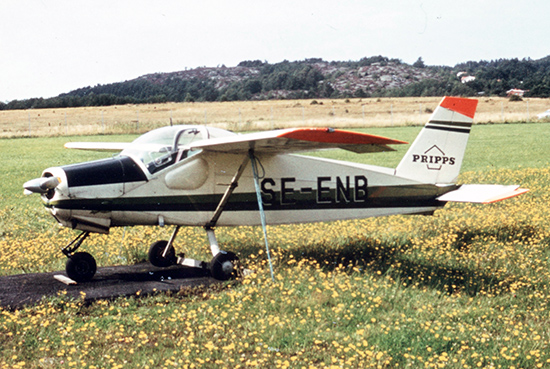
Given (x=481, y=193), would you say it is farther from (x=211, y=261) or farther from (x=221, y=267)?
(x=211, y=261)

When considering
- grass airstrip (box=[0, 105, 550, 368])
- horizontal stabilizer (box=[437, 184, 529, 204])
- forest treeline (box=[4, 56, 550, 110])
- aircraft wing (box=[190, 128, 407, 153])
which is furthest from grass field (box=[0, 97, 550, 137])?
aircraft wing (box=[190, 128, 407, 153])

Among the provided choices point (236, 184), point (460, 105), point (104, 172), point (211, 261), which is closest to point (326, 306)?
point (211, 261)

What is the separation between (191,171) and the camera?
820cm

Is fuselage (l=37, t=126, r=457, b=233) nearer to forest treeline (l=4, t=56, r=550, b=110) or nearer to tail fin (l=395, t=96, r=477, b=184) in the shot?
tail fin (l=395, t=96, r=477, b=184)

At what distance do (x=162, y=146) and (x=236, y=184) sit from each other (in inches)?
47.5

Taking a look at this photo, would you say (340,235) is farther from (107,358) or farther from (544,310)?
(107,358)

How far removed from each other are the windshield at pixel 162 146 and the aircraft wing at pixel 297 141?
57 centimetres

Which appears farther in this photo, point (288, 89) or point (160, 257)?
point (288, 89)

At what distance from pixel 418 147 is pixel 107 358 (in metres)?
6.23

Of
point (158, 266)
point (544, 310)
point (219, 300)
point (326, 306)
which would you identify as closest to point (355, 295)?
point (326, 306)

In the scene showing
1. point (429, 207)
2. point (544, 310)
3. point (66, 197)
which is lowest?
point (544, 310)

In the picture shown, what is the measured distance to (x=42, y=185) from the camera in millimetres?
7238

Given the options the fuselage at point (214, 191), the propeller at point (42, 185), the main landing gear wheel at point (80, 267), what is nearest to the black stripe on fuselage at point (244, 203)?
the fuselage at point (214, 191)

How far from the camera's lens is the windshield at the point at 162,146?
8141 mm
